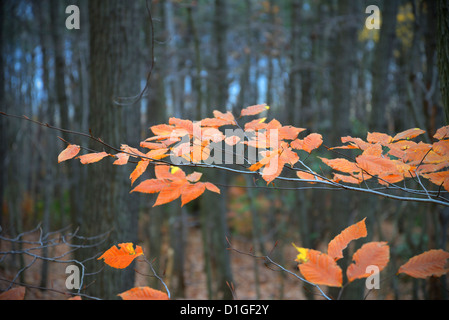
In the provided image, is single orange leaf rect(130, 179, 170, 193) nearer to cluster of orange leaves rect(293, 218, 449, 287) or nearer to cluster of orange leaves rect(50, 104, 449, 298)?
cluster of orange leaves rect(50, 104, 449, 298)

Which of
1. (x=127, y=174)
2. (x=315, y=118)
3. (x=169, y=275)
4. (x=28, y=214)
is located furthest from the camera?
(x=28, y=214)

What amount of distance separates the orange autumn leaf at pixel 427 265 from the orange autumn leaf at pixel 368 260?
2.5 inches

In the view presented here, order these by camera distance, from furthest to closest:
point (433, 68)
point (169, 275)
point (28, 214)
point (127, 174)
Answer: point (28, 214)
point (169, 275)
point (433, 68)
point (127, 174)

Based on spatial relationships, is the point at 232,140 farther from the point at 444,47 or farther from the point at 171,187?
the point at 444,47

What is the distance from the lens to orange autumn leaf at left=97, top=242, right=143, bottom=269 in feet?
4.34

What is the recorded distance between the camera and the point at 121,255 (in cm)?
136

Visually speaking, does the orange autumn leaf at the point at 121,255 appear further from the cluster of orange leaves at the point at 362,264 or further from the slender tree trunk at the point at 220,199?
the slender tree trunk at the point at 220,199

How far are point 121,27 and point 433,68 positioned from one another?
310 centimetres

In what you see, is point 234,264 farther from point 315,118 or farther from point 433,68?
point 433,68

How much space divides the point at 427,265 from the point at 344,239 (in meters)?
0.29
